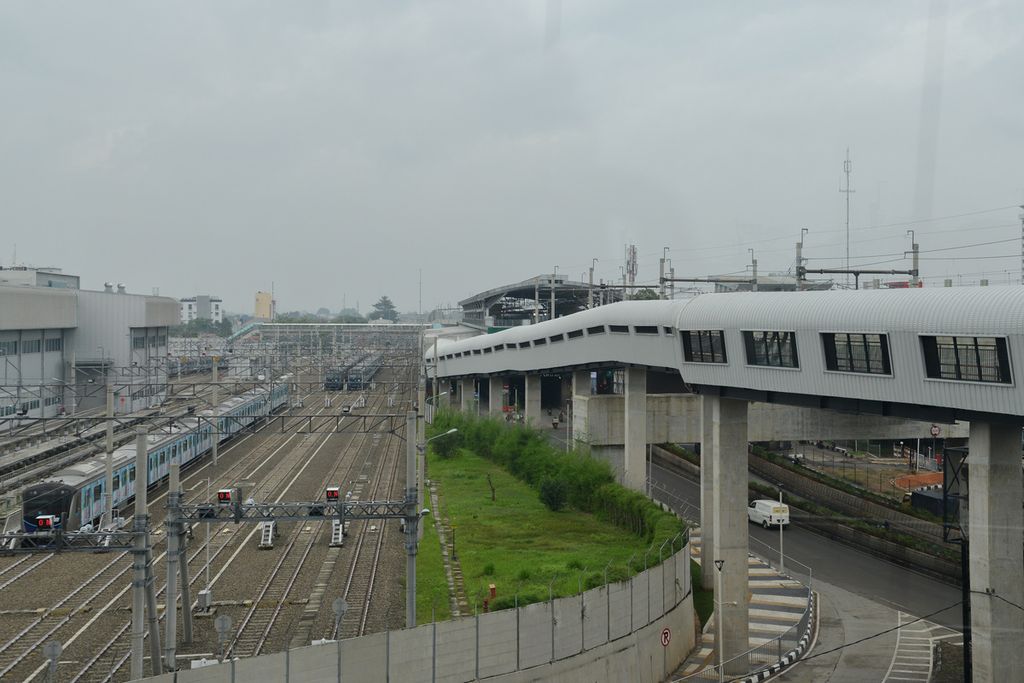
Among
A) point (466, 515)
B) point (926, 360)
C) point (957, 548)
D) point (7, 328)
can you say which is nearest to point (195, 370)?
point (7, 328)

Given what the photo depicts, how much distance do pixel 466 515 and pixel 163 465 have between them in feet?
45.3

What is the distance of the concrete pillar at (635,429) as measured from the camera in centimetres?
3491

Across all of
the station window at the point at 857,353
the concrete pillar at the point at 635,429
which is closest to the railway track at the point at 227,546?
the concrete pillar at the point at 635,429

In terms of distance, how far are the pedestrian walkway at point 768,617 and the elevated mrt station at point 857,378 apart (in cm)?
92

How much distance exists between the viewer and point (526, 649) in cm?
1822

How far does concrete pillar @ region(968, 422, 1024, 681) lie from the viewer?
16.6 metres

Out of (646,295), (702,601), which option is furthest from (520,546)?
(646,295)

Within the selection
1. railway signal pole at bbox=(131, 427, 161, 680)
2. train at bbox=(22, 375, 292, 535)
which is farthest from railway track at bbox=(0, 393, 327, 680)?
railway signal pole at bbox=(131, 427, 161, 680)

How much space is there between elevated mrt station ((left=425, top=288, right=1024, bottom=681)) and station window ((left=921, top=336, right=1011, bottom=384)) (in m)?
0.02

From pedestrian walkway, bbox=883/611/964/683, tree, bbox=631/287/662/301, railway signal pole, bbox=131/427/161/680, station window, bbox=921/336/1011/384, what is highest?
tree, bbox=631/287/662/301

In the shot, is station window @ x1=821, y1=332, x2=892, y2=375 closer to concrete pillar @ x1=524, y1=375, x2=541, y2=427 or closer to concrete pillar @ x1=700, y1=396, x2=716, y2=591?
concrete pillar @ x1=700, y1=396, x2=716, y2=591

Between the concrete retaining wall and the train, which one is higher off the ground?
the train

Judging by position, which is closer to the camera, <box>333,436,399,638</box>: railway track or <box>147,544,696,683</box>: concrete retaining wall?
<box>147,544,696,683</box>: concrete retaining wall

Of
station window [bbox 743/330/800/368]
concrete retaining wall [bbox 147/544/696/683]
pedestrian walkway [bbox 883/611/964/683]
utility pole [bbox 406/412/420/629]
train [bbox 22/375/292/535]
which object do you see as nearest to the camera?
concrete retaining wall [bbox 147/544/696/683]
